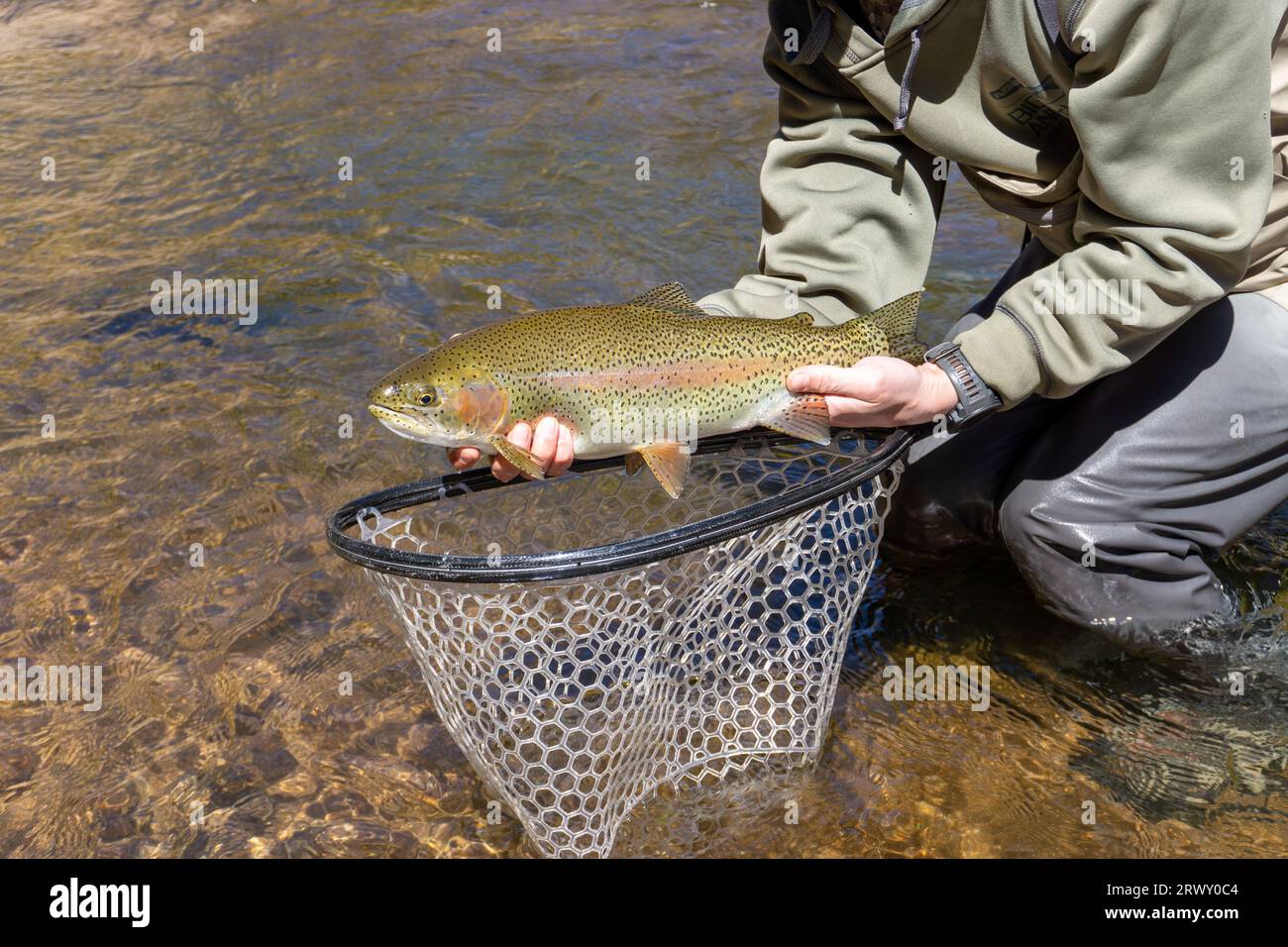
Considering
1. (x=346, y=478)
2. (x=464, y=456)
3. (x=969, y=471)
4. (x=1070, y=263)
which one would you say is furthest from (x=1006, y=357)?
(x=346, y=478)

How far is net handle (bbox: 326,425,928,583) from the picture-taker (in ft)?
6.97

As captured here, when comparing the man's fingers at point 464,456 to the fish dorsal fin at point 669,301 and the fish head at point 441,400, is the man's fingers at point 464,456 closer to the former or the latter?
the fish head at point 441,400

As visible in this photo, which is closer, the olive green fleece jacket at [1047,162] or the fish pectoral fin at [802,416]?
the olive green fleece jacket at [1047,162]

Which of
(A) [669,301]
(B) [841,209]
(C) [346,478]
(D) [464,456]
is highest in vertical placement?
(B) [841,209]

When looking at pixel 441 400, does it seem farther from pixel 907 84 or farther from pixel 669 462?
pixel 907 84

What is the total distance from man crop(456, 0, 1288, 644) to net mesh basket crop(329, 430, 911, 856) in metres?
0.29

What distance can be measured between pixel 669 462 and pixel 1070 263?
36.6 inches

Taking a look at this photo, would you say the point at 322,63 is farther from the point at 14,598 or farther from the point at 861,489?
the point at 861,489

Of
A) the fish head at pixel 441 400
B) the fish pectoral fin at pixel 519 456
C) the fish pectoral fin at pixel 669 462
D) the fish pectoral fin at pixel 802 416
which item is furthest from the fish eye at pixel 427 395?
the fish pectoral fin at pixel 802 416

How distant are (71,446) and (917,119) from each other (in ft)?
9.03

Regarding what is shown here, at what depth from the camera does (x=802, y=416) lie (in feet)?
8.41

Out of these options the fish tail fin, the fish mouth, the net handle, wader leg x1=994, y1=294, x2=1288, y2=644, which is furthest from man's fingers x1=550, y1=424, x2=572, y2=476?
wader leg x1=994, y1=294, x2=1288, y2=644

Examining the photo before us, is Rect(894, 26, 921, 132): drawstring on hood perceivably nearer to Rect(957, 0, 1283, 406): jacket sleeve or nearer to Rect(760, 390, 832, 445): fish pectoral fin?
Rect(957, 0, 1283, 406): jacket sleeve

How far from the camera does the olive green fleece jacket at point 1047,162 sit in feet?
7.59
